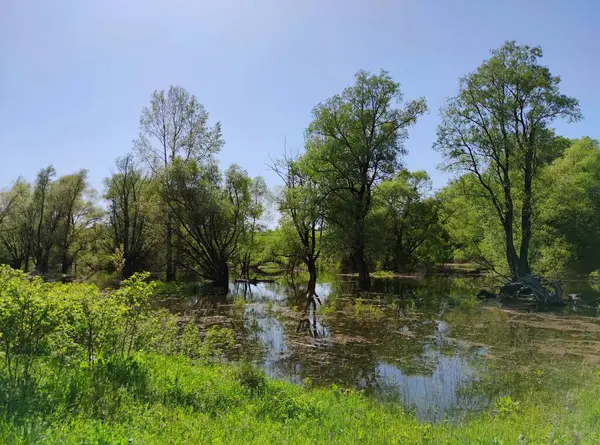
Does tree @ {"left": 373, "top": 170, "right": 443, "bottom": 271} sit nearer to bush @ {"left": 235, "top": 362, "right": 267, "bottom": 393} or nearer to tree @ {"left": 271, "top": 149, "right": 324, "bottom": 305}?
tree @ {"left": 271, "top": 149, "right": 324, "bottom": 305}

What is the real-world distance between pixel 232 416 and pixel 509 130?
2750cm

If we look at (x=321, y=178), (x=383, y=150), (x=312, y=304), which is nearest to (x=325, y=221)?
(x=321, y=178)

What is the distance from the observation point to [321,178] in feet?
112

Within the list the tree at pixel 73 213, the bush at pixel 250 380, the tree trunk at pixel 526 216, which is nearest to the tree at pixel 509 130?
the tree trunk at pixel 526 216

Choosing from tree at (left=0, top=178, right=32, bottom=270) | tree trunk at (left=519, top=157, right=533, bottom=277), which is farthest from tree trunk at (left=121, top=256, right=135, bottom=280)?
tree trunk at (left=519, top=157, right=533, bottom=277)

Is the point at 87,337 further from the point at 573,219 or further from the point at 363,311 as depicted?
the point at 573,219

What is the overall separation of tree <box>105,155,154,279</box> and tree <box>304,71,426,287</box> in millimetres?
18162

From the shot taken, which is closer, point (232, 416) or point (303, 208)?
point (232, 416)

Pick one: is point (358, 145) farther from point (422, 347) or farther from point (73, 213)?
point (73, 213)

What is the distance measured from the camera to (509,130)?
86.6 feet

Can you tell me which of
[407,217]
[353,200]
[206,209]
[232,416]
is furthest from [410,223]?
[232,416]

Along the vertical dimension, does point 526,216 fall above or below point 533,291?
→ above

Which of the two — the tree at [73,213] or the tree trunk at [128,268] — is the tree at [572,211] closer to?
the tree trunk at [128,268]

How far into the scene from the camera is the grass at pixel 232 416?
4.41m
